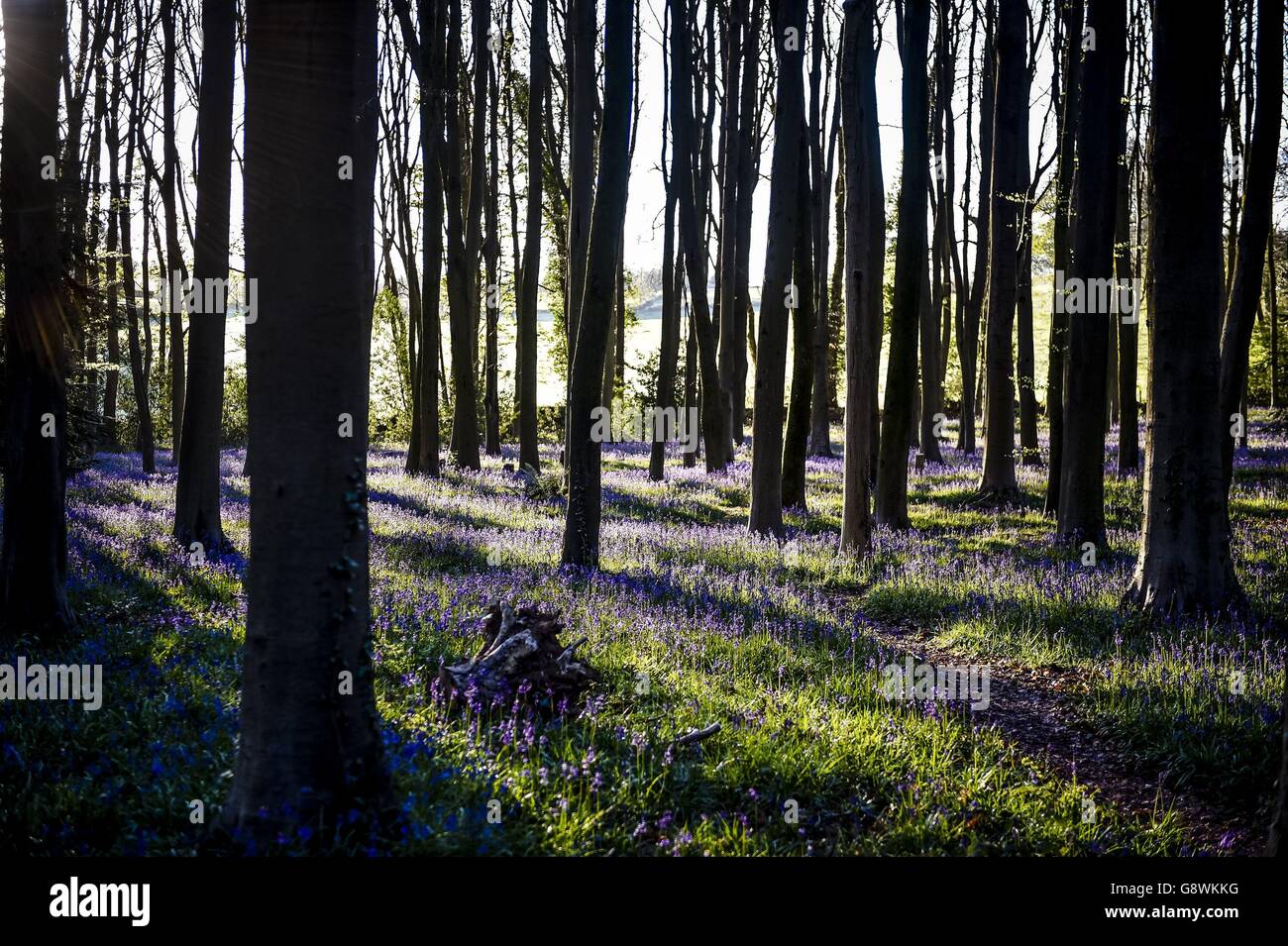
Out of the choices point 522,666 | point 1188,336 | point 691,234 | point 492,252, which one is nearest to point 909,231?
point 1188,336

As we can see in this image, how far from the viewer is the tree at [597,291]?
8.83 m

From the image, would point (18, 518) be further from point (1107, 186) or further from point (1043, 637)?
point (1107, 186)

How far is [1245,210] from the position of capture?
9.80 meters

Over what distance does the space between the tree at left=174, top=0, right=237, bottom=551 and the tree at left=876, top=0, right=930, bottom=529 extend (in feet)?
28.4

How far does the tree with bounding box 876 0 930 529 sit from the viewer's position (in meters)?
11.1

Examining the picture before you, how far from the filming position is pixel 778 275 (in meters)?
11.2

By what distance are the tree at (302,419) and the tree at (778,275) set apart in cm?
823

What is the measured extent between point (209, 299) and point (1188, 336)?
1011 cm
